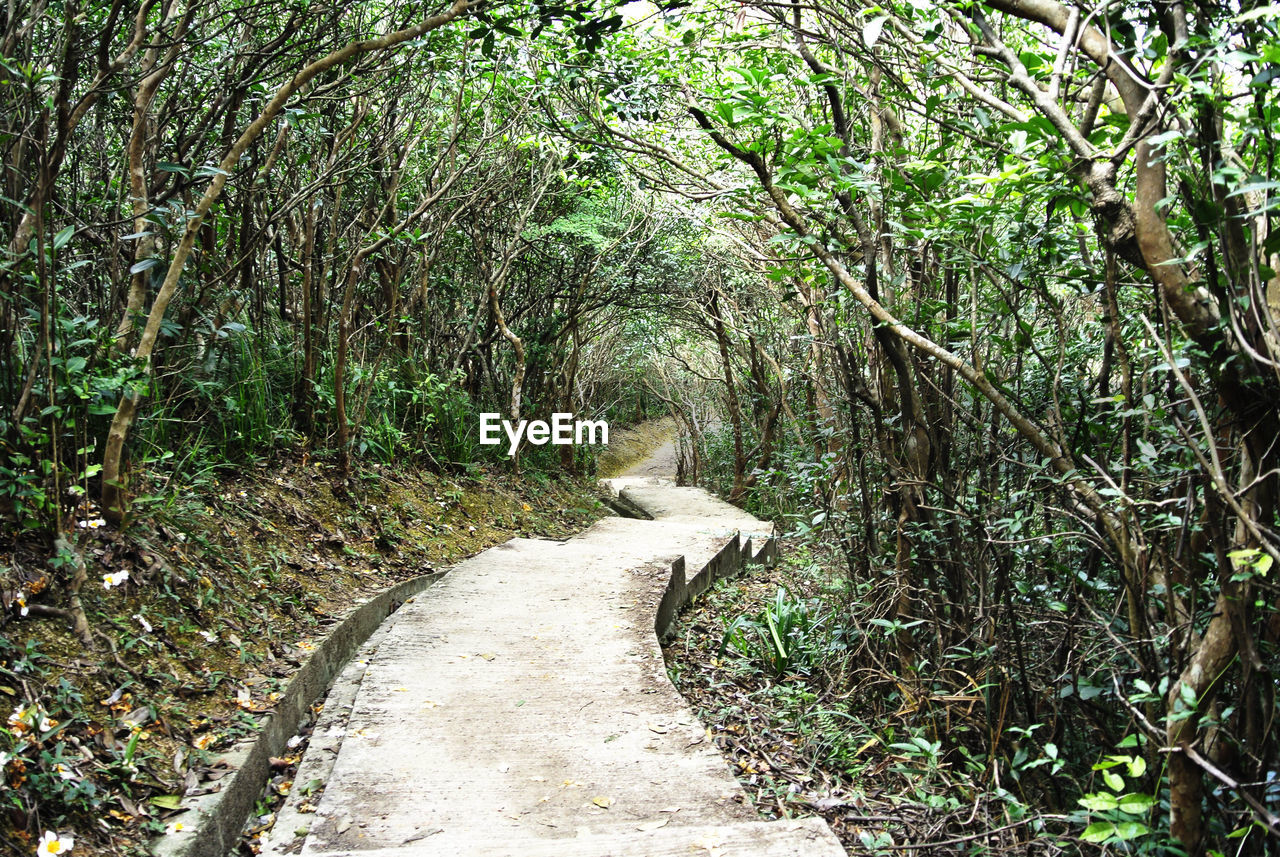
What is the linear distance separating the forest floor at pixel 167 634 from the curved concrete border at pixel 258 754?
0.21 ft

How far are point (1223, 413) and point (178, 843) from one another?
10.9 ft

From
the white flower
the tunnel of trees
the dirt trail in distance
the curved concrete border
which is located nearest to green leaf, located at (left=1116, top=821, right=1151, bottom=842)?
the tunnel of trees

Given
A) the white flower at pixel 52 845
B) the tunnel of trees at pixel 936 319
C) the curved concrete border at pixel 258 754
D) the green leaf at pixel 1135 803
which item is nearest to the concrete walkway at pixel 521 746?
the curved concrete border at pixel 258 754

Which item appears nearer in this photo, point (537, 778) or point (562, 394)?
point (537, 778)

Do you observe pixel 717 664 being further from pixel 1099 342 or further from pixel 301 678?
pixel 1099 342

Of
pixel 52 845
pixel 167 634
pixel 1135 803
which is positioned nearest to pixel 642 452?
pixel 167 634

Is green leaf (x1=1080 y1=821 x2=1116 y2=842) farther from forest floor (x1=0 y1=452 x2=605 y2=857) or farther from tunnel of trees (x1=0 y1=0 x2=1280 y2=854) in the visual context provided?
forest floor (x1=0 y1=452 x2=605 y2=857)

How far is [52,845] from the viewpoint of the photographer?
2252 millimetres

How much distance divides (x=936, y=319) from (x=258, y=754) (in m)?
3.24

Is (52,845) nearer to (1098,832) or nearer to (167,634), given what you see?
(167,634)

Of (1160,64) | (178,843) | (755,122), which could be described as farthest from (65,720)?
(1160,64)

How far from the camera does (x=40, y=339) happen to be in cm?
326

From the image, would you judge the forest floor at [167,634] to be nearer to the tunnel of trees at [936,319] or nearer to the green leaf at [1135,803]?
the tunnel of trees at [936,319]

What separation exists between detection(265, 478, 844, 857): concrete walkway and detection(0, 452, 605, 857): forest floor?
407mm
